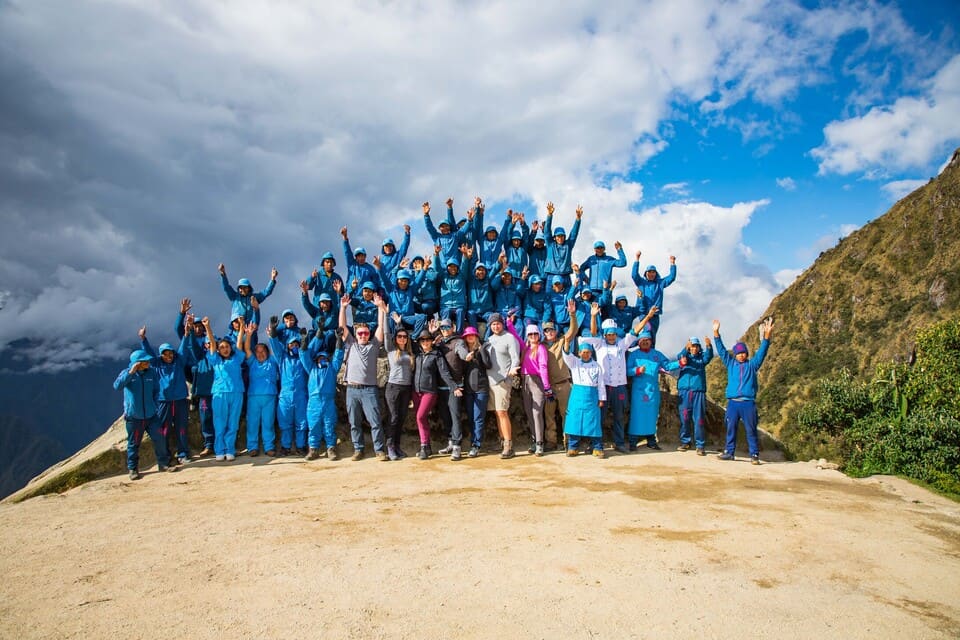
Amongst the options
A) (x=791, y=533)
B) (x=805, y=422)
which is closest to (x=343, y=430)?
(x=791, y=533)

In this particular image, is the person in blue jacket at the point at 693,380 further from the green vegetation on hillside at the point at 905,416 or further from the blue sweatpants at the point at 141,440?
the blue sweatpants at the point at 141,440

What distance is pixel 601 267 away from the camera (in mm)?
10859

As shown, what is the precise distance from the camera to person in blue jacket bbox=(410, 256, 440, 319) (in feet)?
33.2

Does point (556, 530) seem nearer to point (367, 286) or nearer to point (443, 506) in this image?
point (443, 506)

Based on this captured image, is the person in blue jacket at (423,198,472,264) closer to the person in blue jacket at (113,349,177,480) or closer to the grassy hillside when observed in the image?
the person in blue jacket at (113,349,177,480)

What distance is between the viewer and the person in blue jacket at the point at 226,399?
27.7 ft

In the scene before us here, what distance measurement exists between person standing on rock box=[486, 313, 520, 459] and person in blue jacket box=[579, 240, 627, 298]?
2798 mm

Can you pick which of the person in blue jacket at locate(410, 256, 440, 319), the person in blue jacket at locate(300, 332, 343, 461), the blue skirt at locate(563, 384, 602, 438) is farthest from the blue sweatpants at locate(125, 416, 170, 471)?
the blue skirt at locate(563, 384, 602, 438)

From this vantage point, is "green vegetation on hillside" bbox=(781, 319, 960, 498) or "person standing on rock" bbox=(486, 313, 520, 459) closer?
"green vegetation on hillside" bbox=(781, 319, 960, 498)

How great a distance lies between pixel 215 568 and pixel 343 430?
552cm

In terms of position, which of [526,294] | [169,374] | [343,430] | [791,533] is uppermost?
[526,294]

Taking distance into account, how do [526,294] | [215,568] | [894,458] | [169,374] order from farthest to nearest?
[526,294] → [169,374] → [894,458] → [215,568]

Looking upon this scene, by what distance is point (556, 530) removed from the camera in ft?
15.9

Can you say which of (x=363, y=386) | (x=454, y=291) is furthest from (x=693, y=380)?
(x=363, y=386)
